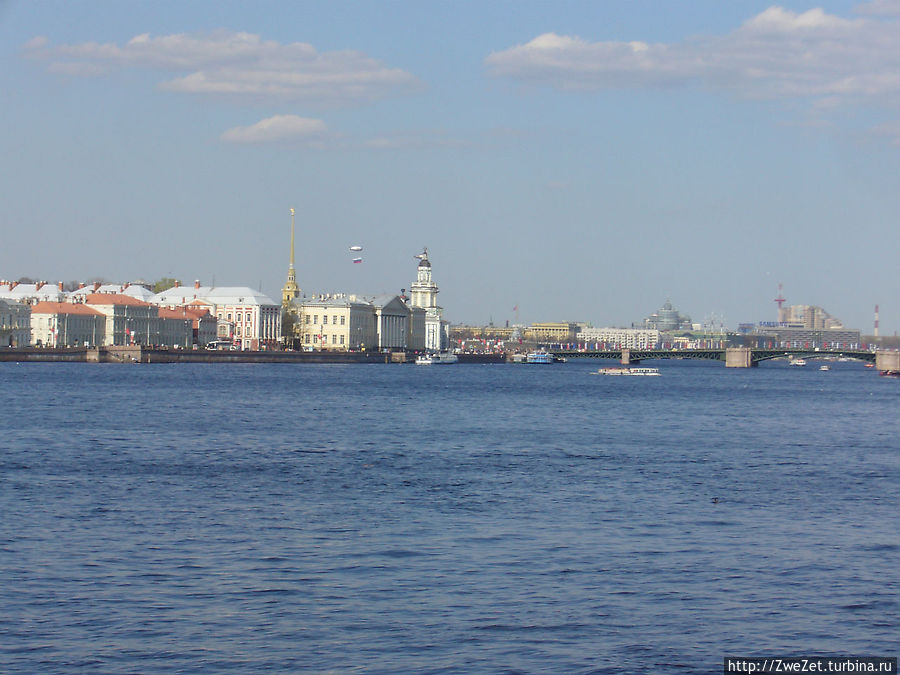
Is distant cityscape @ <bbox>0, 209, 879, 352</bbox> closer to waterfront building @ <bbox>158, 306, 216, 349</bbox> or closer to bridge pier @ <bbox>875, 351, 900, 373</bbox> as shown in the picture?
waterfront building @ <bbox>158, 306, 216, 349</bbox>

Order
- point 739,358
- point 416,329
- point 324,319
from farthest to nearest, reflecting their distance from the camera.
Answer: point 416,329, point 324,319, point 739,358

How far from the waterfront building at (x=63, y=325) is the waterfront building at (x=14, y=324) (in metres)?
0.51

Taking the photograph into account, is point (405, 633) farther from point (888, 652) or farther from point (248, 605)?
point (888, 652)

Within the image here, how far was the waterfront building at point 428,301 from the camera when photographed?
17012cm

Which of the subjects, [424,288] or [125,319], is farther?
[424,288]

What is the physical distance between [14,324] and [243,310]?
28.9m

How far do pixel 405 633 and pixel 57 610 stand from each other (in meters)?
3.40

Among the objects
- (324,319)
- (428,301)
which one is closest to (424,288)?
(428,301)

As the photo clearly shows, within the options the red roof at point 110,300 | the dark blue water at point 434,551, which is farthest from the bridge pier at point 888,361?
the dark blue water at point 434,551

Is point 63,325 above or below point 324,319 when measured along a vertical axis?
below

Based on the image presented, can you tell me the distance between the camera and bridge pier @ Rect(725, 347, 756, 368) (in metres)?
128

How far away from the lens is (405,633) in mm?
13555

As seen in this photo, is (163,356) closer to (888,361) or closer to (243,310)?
(243,310)

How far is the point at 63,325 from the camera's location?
112375 mm
